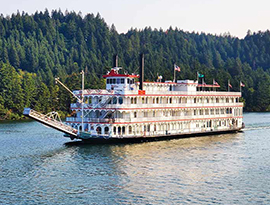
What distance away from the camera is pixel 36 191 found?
40656mm

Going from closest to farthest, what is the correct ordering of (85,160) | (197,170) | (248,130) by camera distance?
(197,170) < (85,160) < (248,130)

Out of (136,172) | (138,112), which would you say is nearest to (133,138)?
(138,112)

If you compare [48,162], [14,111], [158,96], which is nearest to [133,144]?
[158,96]

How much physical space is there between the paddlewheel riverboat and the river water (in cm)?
225

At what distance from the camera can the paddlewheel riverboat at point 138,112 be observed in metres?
62.3

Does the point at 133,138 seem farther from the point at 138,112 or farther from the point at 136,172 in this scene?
the point at 136,172

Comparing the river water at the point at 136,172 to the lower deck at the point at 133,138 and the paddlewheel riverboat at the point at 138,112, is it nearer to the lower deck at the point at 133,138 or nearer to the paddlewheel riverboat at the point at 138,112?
the lower deck at the point at 133,138

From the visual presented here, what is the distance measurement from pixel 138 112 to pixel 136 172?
18.9 metres

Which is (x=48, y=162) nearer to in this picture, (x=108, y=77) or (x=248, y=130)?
(x=108, y=77)

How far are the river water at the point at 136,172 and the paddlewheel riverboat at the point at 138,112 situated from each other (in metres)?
2.25

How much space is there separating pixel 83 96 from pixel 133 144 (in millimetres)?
9093

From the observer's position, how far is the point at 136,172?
156 feet

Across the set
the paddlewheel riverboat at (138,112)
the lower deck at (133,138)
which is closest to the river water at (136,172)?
the lower deck at (133,138)

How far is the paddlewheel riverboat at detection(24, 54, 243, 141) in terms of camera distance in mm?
62312
